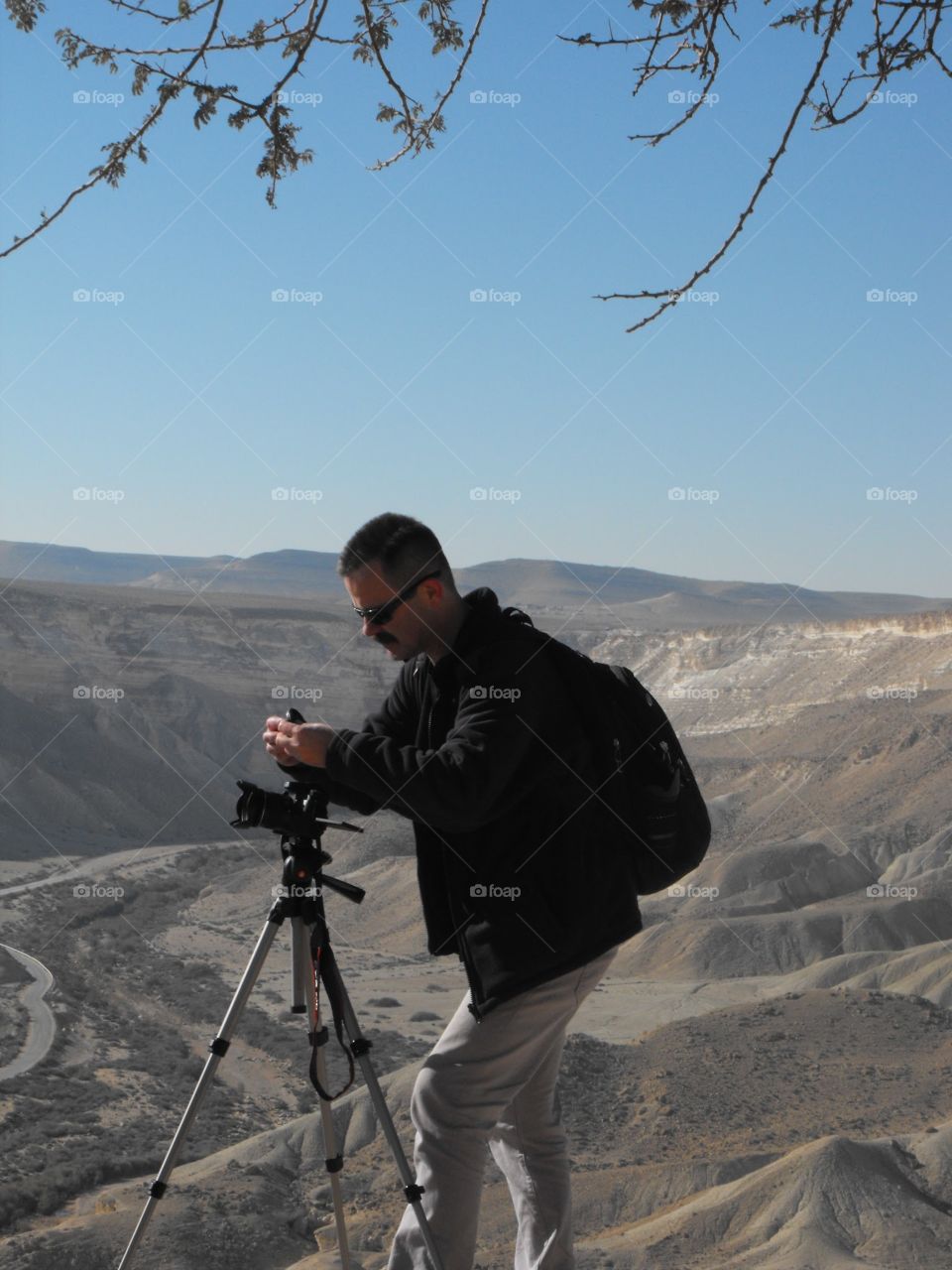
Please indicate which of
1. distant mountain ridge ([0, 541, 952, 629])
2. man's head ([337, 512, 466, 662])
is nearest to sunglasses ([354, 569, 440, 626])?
man's head ([337, 512, 466, 662])

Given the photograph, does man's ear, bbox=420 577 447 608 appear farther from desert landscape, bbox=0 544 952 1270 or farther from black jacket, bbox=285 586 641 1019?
desert landscape, bbox=0 544 952 1270

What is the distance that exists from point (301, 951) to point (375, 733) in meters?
0.45

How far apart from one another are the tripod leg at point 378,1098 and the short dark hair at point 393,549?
708 mm

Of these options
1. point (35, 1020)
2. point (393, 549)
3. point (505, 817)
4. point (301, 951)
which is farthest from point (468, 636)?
point (35, 1020)

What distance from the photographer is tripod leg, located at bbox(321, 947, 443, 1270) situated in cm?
232

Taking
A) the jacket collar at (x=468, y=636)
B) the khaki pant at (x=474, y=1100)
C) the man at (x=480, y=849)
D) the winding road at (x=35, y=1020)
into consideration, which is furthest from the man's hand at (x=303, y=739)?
the winding road at (x=35, y=1020)

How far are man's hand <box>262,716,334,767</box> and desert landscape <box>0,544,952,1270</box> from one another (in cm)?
264

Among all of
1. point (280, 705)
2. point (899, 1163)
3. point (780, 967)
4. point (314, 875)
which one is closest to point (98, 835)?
point (280, 705)

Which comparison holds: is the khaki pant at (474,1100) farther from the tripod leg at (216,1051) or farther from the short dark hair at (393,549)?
the short dark hair at (393,549)

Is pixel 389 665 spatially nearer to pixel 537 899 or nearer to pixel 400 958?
pixel 400 958

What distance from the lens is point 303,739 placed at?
232 centimetres

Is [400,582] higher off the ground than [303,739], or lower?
higher

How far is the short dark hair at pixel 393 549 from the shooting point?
7.80ft

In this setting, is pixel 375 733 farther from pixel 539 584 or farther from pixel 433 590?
pixel 539 584
